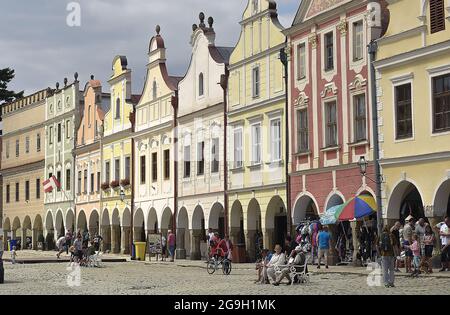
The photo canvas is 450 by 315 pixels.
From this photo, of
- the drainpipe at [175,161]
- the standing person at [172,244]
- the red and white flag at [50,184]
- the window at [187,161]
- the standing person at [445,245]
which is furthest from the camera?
the red and white flag at [50,184]

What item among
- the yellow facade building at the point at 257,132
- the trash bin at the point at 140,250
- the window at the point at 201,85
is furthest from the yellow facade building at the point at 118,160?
the yellow facade building at the point at 257,132

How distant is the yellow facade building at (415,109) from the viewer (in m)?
30.3

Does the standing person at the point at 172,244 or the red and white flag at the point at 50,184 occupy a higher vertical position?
the red and white flag at the point at 50,184

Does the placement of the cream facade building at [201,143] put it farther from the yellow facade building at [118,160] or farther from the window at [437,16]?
the window at [437,16]

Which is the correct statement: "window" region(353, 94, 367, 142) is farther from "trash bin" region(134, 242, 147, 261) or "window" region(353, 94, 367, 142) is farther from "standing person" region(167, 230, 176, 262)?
"trash bin" region(134, 242, 147, 261)

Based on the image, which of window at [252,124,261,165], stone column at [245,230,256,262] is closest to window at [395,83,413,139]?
window at [252,124,261,165]

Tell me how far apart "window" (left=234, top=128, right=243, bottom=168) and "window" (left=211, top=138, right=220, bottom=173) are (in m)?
1.81

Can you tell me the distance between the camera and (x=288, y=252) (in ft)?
99.6

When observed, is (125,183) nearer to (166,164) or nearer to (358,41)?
(166,164)

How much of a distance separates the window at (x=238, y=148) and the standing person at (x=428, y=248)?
15.6 metres

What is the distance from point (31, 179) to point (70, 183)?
912 centimetres

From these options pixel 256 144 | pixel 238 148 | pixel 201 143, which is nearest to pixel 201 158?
pixel 201 143

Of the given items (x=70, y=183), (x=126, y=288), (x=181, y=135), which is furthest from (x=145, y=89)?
(x=126, y=288)
